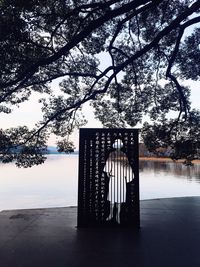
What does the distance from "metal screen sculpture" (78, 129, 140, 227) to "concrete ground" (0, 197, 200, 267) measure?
1.02 ft

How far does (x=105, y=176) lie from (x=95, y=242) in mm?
1373

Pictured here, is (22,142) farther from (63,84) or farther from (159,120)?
(159,120)

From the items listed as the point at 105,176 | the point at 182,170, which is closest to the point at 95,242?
the point at 105,176

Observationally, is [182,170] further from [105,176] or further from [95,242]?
[95,242]

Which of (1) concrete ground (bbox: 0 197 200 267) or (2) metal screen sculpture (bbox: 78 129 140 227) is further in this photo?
(2) metal screen sculpture (bbox: 78 129 140 227)

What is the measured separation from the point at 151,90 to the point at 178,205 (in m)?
3.12

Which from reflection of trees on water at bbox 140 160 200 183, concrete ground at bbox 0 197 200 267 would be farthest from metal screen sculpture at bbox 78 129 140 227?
reflection of trees on water at bbox 140 160 200 183

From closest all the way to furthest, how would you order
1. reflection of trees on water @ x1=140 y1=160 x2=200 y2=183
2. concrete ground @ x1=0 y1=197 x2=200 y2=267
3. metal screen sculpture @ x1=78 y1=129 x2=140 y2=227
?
concrete ground @ x1=0 y1=197 x2=200 y2=267, metal screen sculpture @ x1=78 y1=129 x2=140 y2=227, reflection of trees on water @ x1=140 y1=160 x2=200 y2=183

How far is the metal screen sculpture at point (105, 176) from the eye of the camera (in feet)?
16.0

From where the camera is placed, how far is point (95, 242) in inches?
150

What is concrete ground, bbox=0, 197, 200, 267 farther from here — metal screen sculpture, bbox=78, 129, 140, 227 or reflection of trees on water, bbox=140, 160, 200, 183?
reflection of trees on water, bbox=140, 160, 200, 183

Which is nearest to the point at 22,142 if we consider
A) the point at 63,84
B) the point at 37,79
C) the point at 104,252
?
the point at 37,79

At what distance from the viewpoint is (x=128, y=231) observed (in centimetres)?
447

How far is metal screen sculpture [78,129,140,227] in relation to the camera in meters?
4.87
